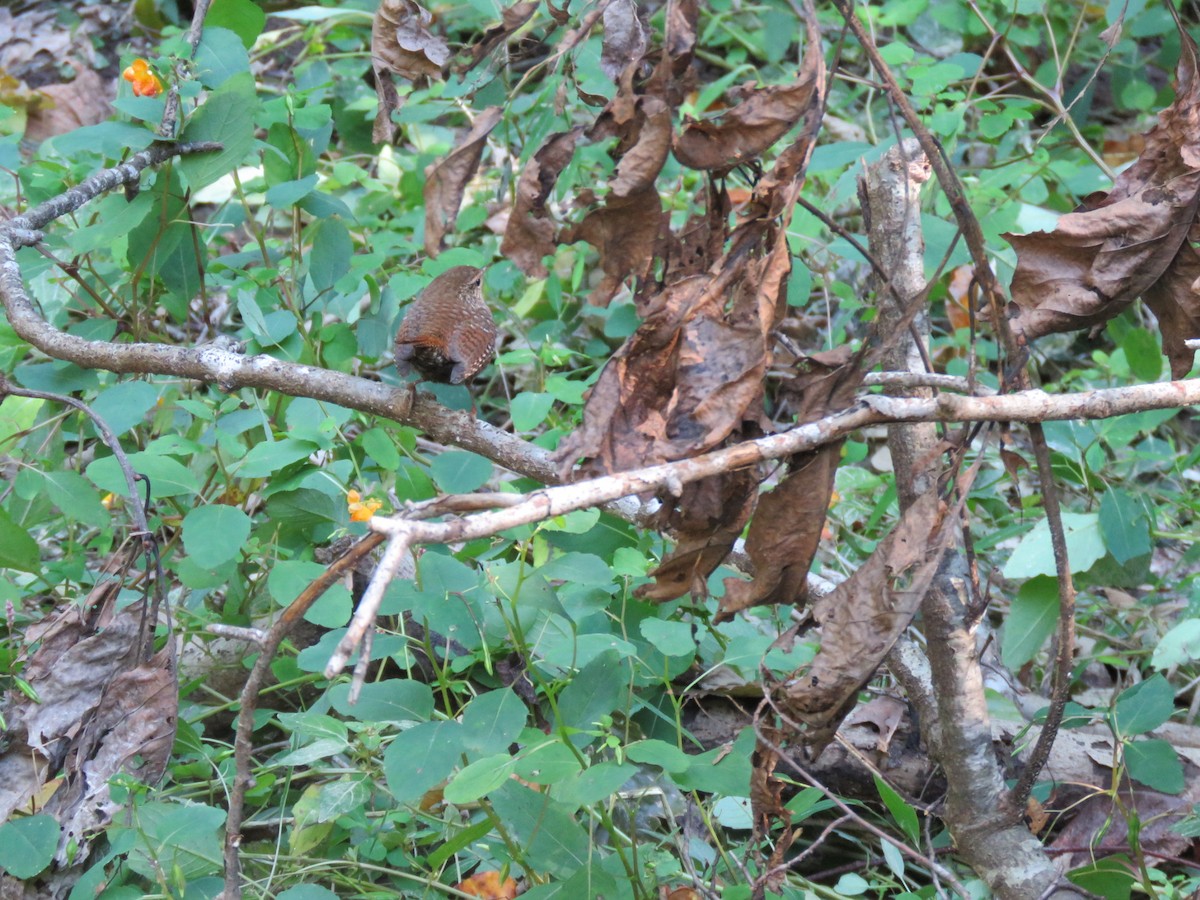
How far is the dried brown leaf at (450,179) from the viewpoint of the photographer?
1270mm

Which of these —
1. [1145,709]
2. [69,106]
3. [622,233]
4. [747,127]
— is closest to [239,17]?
[622,233]

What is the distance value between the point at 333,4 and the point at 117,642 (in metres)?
2.75

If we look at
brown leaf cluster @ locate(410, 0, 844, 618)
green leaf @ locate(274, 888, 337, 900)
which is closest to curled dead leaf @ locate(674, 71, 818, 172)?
brown leaf cluster @ locate(410, 0, 844, 618)

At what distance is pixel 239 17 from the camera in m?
2.26

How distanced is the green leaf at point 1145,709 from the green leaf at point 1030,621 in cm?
28

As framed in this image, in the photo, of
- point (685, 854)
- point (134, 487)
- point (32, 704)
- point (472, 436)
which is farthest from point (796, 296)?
point (32, 704)

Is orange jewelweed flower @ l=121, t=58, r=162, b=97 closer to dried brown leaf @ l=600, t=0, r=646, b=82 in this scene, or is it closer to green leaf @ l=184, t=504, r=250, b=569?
green leaf @ l=184, t=504, r=250, b=569

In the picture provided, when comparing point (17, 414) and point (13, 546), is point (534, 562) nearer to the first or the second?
point (13, 546)

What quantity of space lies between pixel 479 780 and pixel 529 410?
0.81 metres

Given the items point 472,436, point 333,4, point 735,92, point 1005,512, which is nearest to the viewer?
point 735,92

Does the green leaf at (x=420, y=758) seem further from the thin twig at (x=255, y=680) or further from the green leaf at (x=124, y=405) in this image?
the green leaf at (x=124, y=405)

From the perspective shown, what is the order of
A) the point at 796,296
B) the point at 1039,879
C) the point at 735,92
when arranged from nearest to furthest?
the point at 735,92, the point at 1039,879, the point at 796,296

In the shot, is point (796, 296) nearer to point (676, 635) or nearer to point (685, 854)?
point (676, 635)

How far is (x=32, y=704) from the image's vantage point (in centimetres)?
163
